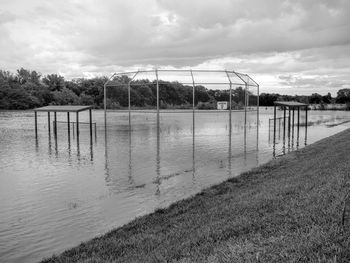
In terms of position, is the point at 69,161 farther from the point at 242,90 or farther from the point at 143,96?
the point at 242,90

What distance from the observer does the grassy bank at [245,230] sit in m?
→ 3.33

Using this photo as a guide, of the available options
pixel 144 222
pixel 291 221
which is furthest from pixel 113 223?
pixel 291 221

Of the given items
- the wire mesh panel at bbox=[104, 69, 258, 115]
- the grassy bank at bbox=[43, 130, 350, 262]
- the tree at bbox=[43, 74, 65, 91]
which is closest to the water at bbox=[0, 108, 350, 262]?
the grassy bank at bbox=[43, 130, 350, 262]

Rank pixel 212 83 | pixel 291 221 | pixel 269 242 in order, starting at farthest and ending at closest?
pixel 212 83 → pixel 291 221 → pixel 269 242

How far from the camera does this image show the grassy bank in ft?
10.9

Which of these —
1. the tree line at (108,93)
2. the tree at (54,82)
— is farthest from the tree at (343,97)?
the tree at (54,82)

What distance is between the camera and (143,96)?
28703 millimetres

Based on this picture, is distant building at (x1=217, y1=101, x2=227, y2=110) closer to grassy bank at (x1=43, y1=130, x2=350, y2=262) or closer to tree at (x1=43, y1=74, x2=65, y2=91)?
grassy bank at (x1=43, y1=130, x2=350, y2=262)

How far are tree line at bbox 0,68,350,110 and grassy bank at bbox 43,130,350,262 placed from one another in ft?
62.3

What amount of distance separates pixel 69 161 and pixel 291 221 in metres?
8.91

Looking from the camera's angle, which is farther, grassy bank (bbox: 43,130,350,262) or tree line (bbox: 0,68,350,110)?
tree line (bbox: 0,68,350,110)

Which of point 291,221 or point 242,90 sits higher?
point 242,90

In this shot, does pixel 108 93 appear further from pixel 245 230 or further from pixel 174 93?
pixel 245 230

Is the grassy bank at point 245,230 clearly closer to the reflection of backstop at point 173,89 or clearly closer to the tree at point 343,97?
the reflection of backstop at point 173,89
